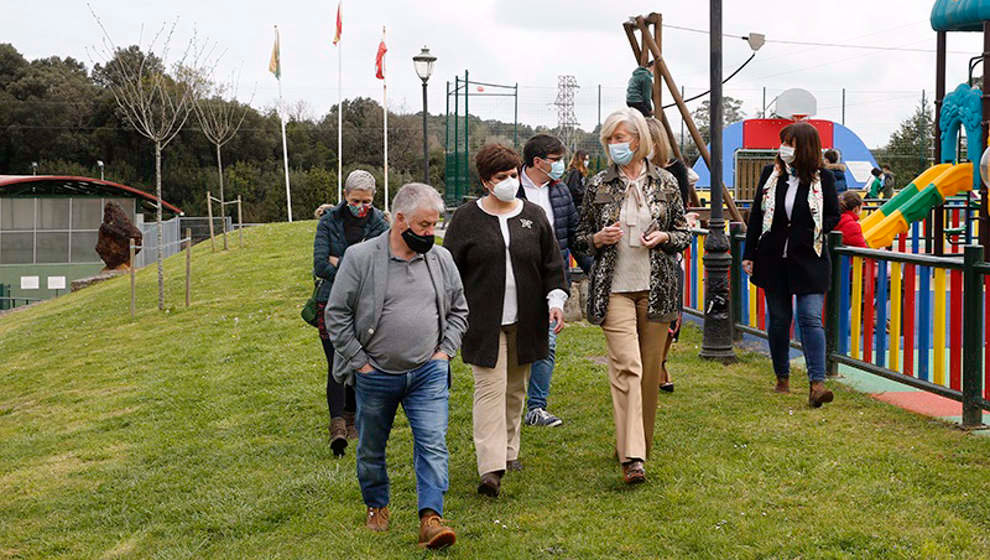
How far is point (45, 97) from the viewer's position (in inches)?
2475

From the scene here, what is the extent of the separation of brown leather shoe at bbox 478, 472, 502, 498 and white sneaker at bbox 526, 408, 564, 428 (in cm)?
143

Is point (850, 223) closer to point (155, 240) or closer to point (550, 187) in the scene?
point (550, 187)

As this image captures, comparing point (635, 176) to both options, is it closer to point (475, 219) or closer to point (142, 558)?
point (475, 219)

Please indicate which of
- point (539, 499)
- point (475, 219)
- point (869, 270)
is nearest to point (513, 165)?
point (475, 219)

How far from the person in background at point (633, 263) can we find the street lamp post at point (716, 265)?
3215mm

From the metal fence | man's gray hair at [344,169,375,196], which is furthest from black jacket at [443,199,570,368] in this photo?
the metal fence

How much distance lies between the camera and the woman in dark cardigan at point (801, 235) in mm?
6344

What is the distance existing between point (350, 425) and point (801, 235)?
10.2 feet

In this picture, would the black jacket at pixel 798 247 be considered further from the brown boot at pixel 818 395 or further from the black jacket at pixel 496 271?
the black jacket at pixel 496 271

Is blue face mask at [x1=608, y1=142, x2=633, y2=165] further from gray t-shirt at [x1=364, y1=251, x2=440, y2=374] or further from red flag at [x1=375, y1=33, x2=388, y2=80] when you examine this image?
red flag at [x1=375, y1=33, x2=388, y2=80]

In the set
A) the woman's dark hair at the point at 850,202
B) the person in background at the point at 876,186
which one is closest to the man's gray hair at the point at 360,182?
the woman's dark hair at the point at 850,202

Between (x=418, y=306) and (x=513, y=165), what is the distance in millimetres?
969

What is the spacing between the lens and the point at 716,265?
846 cm

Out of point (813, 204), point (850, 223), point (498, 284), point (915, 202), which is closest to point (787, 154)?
point (813, 204)
